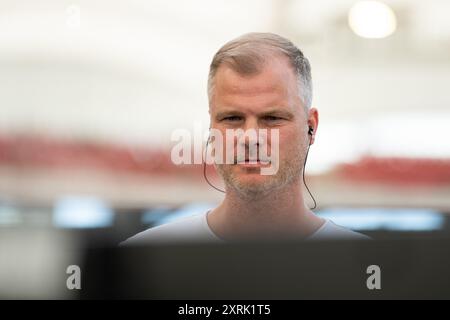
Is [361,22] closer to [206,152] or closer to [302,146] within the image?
[302,146]

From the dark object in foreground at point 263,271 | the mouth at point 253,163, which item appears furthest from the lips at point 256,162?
the dark object in foreground at point 263,271

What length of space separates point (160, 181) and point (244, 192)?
0.24m

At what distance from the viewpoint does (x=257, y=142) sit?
227 centimetres

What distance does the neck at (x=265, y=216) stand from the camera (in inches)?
91.5

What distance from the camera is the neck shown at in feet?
7.63

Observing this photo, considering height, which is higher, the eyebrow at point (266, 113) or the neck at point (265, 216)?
the eyebrow at point (266, 113)

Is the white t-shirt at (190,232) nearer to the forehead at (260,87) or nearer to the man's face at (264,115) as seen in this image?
the man's face at (264,115)

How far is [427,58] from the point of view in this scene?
2.34m

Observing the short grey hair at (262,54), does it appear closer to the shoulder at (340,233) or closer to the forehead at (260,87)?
the forehead at (260,87)

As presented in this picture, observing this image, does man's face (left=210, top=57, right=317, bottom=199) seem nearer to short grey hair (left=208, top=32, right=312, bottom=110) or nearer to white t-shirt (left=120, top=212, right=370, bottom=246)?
short grey hair (left=208, top=32, right=312, bottom=110)

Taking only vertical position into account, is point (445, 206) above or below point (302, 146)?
below

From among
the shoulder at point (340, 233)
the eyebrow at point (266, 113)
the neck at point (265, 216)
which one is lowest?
the shoulder at point (340, 233)

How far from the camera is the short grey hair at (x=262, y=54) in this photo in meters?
2.29
